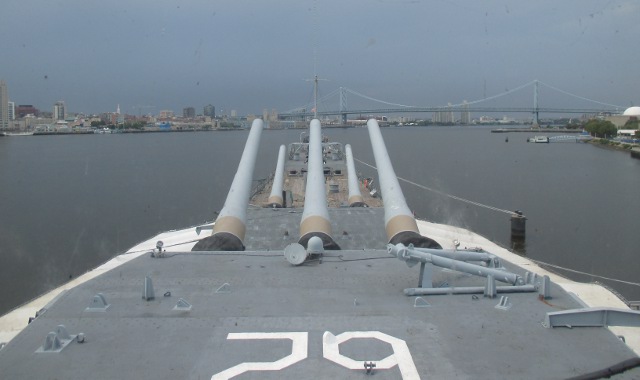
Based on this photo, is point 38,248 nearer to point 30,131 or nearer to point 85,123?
point 30,131

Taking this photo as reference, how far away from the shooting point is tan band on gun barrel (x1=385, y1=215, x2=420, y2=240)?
6.86 meters

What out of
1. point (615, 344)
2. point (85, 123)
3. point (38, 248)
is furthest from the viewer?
point (85, 123)

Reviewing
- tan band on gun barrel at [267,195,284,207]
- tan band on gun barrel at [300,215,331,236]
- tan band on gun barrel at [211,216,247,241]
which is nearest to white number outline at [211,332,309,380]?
tan band on gun barrel at [300,215,331,236]

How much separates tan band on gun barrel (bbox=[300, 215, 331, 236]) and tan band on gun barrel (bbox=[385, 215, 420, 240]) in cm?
78

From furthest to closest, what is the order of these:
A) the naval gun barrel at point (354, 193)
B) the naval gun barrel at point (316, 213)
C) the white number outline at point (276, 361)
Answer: the naval gun barrel at point (354, 193), the naval gun barrel at point (316, 213), the white number outline at point (276, 361)

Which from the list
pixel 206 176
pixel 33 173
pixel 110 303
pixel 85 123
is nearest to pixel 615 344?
pixel 110 303

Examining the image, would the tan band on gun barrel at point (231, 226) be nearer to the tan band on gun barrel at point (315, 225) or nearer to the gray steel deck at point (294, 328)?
the tan band on gun barrel at point (315, 225)

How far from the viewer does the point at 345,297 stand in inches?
176

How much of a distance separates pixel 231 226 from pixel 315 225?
1073mm

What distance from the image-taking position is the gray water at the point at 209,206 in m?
16.8

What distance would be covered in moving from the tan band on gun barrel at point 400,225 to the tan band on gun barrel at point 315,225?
2.56 ft

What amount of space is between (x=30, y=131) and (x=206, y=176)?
71757mm

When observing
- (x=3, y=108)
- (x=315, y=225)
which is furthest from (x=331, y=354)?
(x=3, y=108)

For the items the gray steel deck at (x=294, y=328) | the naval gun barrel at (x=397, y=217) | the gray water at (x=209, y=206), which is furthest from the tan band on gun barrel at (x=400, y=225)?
the gray water at (x=209, y=206)
